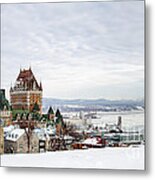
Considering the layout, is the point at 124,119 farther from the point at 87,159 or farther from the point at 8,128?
the point at 8,128

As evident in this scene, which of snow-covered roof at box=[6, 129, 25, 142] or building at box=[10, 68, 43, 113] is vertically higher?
building at box=[10, 68, 43, 113]

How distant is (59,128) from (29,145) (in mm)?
164

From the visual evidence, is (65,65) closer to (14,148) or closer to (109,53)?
(109,53)

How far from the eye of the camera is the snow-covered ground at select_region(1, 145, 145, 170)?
2.71 meters

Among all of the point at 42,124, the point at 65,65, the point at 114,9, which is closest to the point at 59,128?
the point at 42,124

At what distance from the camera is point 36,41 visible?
9.23 ft

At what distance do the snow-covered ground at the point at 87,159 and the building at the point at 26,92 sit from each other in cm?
23

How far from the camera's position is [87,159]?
2.76 m

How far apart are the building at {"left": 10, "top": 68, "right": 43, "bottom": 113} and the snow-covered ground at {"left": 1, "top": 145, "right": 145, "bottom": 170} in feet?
0.74

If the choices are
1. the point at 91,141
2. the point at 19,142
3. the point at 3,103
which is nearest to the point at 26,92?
the point at 3,103

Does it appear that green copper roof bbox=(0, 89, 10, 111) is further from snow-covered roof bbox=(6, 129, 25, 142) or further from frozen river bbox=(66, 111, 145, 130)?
frozen river bbox=(66, 111, 145, 130)

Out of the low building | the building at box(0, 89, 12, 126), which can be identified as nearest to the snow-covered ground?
the low building

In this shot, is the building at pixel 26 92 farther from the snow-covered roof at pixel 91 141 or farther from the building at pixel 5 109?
the snow-covered roof at pixel 91 141

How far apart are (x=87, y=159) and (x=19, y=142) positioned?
33 centimetres
